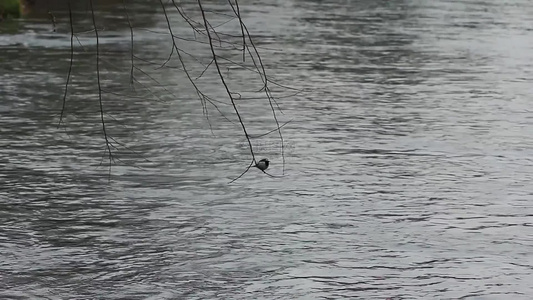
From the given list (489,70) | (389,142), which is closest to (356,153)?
(389,142)

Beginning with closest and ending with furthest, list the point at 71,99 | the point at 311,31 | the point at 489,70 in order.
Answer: the point at 71,99
the point at 489,70
the point at 311,31

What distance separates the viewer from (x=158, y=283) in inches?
378

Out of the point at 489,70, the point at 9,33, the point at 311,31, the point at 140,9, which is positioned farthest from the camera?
the point at 140,9

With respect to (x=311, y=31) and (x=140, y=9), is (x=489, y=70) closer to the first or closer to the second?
(x=311, y=31)

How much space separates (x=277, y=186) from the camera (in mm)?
13445

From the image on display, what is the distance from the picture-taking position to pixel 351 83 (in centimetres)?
2256

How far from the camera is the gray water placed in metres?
9.86

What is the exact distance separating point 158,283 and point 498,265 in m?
2.75

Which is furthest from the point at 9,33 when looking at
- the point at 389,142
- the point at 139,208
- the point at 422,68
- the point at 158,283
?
the point at 158,283

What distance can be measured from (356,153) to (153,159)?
2.50 meters

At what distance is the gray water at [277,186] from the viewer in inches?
388

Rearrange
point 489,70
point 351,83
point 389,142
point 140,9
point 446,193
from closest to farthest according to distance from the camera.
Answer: point 446,193 → point 389,142 → point 351,83 → point 489,70 → point 140,9

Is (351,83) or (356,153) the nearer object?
(356,153)

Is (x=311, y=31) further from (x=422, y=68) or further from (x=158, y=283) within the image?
(x=158, y=283)
